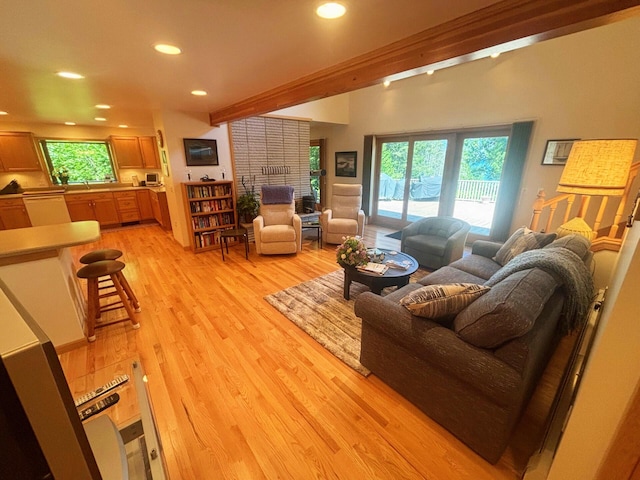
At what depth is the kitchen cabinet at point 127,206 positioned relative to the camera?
5.76 metres

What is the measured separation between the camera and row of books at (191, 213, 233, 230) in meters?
4.21

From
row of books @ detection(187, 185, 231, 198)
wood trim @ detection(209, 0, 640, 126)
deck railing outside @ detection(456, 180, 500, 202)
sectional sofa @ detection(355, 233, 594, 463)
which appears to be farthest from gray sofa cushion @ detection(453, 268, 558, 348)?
row of books @ detection(187, 185, 231, 198)

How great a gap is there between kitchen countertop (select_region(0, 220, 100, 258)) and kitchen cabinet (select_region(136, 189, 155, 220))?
4.25m

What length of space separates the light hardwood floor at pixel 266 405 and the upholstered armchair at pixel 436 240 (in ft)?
4.57

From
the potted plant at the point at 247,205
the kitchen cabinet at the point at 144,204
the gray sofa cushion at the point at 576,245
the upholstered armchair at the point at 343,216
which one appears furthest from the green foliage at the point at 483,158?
the kitchen cabinet at the point at 144,204

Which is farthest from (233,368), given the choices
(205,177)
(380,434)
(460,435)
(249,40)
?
(205,177)

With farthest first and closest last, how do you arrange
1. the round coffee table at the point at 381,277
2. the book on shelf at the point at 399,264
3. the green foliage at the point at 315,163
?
the green foliage at the point at 315,163
the book on shelf at the point at 399,264
the round coffee table at the point at 381,277

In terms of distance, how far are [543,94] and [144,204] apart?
7.74 metres

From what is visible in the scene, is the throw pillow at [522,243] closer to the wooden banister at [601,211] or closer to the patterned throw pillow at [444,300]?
the wooden banister at [601,211]

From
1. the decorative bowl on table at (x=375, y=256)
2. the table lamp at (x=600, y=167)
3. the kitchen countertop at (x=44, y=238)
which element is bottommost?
the decorative bowl on table at (x=375, y=256)

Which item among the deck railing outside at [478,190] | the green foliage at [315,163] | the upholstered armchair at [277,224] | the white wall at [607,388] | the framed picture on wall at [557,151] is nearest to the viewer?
the white wall at [607,388]

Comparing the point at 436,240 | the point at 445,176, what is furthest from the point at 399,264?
the point at 445,176

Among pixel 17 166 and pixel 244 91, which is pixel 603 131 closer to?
pixel 244 91

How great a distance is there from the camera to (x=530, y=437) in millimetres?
1461
